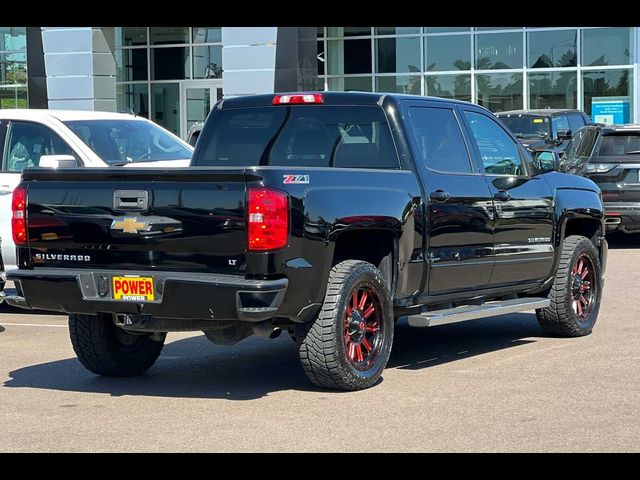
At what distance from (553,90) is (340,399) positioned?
26656 millimetres

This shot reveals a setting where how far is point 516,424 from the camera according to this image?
7016 millimetres

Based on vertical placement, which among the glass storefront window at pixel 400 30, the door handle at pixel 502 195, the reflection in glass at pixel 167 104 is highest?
the glass storefront window at pixel 400 30

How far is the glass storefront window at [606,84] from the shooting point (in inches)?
1276

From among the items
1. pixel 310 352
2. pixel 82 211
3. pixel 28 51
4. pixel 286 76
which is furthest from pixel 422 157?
pixel 28 51

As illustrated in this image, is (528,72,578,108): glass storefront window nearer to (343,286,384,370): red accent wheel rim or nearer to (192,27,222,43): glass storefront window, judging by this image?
(192,27,222,43): glass storefront window

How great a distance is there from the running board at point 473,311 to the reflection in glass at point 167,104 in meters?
27.8

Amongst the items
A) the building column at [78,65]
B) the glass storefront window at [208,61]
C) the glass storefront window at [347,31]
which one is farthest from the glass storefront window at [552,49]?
the building column at [78,65]

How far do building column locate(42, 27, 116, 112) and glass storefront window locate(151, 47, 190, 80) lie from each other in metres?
3.92

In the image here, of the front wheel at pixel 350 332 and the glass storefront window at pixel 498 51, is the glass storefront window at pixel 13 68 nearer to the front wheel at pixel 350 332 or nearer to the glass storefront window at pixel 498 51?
the glass storefront window at pixel 498 51

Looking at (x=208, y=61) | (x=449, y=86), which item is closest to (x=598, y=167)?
(x=449, y=86)

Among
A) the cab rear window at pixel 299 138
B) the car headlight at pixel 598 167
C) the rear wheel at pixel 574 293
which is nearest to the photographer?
the cab rear window at pixel 299 138

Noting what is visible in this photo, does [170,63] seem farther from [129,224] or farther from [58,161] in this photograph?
[129,224]

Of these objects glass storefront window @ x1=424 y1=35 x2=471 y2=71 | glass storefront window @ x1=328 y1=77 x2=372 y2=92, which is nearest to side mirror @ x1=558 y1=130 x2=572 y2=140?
glass storefront window @ x1=424 y1=35 x2=471 y2=71
